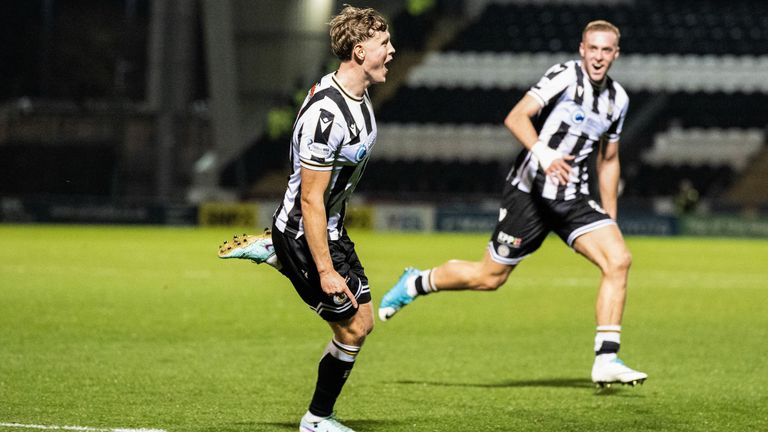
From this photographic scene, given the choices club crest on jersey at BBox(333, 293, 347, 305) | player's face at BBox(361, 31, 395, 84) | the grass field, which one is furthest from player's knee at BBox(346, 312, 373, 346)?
player's face at BBox(361, 31, 395, 84)

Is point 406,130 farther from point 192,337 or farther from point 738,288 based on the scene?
point 192,337

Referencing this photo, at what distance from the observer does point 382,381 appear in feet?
27.0

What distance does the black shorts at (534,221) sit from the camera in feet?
27.2

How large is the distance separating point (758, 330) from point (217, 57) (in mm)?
26715

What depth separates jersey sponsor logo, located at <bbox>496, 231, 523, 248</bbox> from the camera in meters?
8.48

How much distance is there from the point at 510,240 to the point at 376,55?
10.2ft

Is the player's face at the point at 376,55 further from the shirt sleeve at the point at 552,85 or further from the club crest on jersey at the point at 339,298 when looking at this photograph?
the shirt sleeve at the point at 552,85

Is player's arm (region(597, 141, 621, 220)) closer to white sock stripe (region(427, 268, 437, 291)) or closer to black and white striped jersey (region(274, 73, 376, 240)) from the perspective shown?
white sock stripe (region(427, 268, 437, 291))

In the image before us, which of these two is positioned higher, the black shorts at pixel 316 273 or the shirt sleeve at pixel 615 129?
the shirt sleeve at pixel 615 129

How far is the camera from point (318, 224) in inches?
220

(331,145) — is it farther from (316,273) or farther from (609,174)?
(609,174)

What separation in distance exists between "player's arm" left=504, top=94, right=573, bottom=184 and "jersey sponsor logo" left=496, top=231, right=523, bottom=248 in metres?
0.68

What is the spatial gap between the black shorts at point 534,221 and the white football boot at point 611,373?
1.00 metres

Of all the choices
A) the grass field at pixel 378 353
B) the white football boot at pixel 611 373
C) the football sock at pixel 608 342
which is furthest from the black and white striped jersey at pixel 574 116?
the grass field at pixel 378 353
